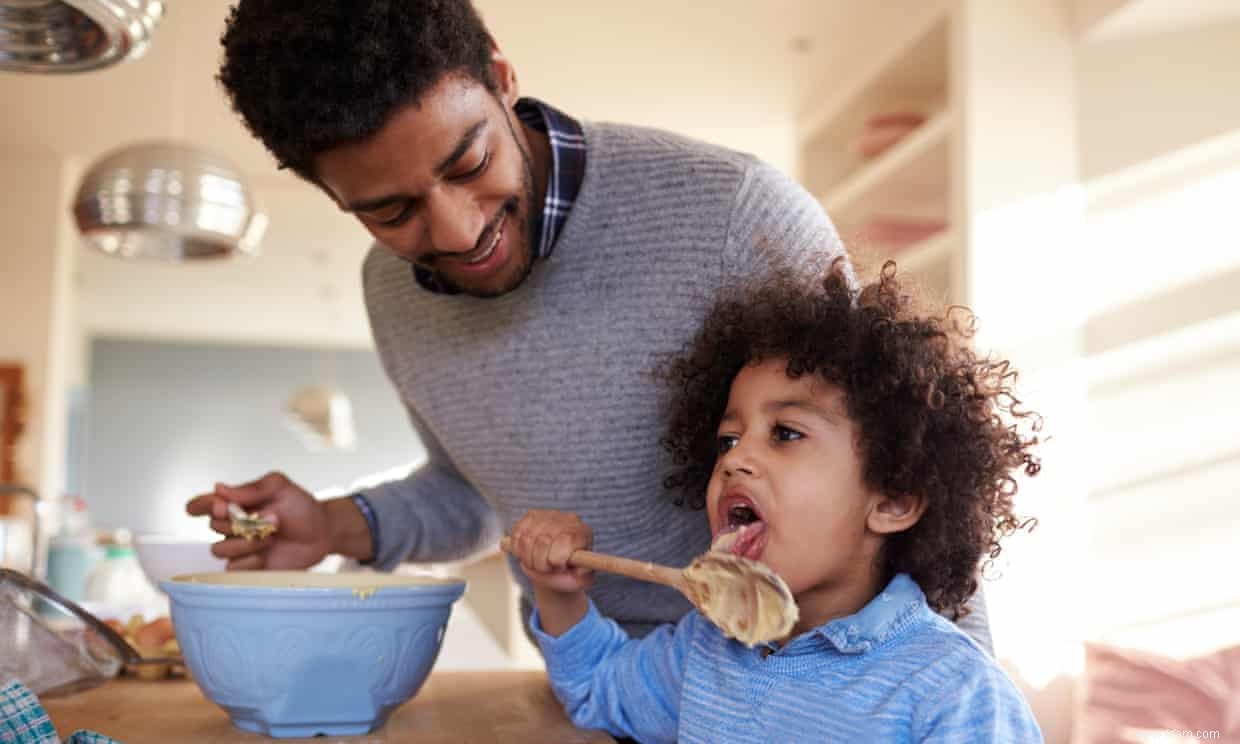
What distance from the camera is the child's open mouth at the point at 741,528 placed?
1.03m

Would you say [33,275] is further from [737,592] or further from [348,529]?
[737,592]

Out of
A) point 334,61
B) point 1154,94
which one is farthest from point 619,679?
point 1154,94

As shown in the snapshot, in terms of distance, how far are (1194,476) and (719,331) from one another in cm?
212

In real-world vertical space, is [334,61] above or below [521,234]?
above

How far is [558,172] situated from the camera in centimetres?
130

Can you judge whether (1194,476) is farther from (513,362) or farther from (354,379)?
(354,379)

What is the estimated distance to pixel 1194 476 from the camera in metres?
2.85

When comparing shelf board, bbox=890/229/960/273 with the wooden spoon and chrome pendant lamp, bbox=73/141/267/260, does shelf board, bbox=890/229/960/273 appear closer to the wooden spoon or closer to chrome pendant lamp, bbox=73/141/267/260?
chrome pendant lamp, bbox=73/141/267/260

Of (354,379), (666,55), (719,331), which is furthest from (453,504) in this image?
(354,379)

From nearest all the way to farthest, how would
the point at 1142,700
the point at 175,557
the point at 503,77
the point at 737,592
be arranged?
the point at 737,592
the point at 503,77
the point at 175,557
the point at 1142,700

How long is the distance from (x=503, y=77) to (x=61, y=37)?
0.51 metres

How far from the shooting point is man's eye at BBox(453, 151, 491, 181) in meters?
1.15

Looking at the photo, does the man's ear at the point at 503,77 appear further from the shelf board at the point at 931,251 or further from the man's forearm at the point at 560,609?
the shelf board at the point at 931,251

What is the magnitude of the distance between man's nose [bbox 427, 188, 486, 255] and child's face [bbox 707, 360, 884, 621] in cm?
32
